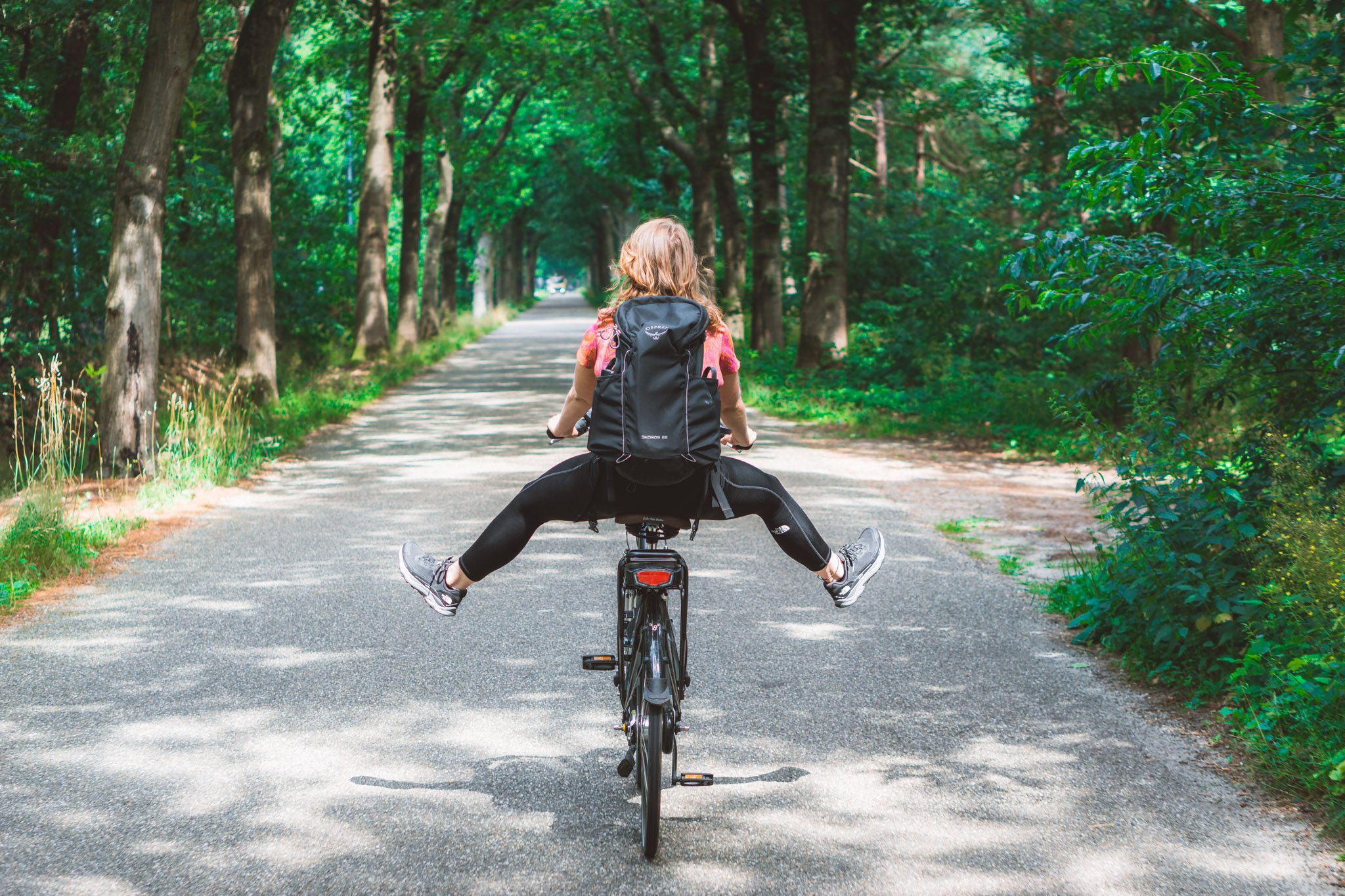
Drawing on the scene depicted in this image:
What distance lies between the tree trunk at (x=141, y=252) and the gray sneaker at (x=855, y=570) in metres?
8.12

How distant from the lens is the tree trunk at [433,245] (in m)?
30.9

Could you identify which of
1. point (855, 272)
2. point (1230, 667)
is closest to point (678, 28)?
point (855, 272)

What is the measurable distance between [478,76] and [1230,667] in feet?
88.9

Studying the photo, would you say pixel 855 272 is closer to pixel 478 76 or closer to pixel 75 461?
pixel 478 76

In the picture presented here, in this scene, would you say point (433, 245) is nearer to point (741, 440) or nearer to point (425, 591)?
point (425, 591)

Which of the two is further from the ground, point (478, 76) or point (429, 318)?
point (478, 76)

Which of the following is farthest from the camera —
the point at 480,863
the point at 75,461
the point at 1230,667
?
the point at 75,461

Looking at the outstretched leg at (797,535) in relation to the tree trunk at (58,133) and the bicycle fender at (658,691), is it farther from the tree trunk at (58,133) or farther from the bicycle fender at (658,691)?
the tree trunk at (58,133)

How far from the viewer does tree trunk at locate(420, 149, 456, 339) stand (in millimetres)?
30859

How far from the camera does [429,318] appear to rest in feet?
105

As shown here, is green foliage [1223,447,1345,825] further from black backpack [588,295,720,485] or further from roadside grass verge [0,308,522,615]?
roadside grass verge [0,308,522,615]

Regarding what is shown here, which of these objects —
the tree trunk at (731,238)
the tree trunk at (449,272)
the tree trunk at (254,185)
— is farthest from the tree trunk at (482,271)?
the tree trunk at (254,185)

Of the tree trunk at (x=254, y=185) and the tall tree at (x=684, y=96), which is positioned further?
the tall tree at (x=684, y=96)

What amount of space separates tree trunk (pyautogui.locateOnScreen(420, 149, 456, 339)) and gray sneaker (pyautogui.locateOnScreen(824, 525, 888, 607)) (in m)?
27.8
